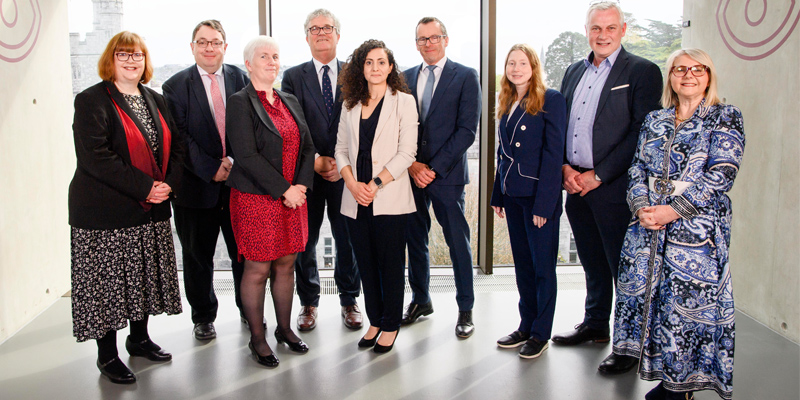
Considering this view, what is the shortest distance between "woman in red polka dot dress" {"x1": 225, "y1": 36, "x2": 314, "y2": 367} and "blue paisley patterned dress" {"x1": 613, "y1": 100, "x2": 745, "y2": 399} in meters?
1.71

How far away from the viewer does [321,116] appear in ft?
11.2

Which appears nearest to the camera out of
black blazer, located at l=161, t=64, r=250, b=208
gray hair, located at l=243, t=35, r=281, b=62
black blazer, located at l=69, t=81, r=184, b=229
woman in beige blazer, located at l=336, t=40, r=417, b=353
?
black blazer, located at l=69, t=81, r=184, b=229

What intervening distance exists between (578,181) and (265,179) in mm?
1659

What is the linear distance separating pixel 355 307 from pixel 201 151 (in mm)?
1390

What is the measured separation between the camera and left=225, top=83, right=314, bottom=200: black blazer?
278 cm

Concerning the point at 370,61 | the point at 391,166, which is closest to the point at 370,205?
the point at 391,166

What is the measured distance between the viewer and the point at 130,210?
275cm

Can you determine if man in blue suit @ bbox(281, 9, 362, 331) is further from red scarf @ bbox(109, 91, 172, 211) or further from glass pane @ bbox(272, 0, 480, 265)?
glass pane @ bbox(272, 0, 480, 265)

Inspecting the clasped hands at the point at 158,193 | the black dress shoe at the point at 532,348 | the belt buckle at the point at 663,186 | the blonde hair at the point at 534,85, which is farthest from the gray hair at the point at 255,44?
the black dress shoe at the point at 532,348

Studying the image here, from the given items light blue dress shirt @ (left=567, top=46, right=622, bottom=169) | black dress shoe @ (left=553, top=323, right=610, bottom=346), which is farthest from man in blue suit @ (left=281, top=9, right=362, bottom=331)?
light blue dress shirt @ (left=567, top=46, right=622, bottom=169)

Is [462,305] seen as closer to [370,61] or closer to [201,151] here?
[370,61]

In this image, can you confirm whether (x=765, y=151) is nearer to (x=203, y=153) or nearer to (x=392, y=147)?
(x=392, y=147)

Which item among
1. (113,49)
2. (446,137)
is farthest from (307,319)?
(113,49)

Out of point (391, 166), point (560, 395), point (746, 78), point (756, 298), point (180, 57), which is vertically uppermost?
point (180, 57)
